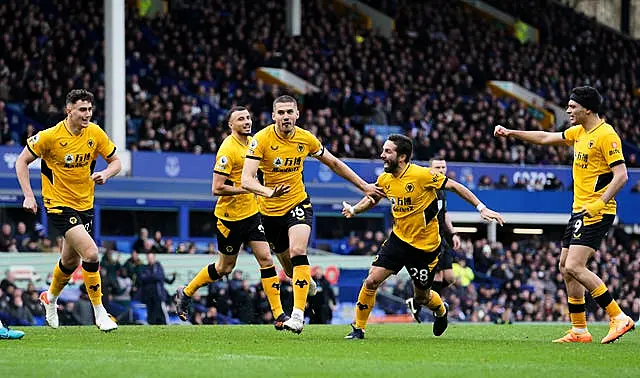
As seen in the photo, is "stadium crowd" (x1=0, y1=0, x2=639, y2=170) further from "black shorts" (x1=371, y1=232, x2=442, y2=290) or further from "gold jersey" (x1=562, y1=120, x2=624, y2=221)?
"gold jersey" (x1=562, y1=120, x2=624, y2=221)

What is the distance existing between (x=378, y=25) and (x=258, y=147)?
3726 centimetres

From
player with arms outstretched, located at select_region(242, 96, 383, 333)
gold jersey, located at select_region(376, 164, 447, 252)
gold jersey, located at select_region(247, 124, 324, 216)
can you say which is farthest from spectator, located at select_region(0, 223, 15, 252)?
gold jersey, located at select_region(376, 164, 447, 252)

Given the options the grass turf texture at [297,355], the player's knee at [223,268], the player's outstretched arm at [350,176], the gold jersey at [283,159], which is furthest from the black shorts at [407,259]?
the player's knee at [223,268]

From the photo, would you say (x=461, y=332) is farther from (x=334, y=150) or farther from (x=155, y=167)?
(x=334, y=150)

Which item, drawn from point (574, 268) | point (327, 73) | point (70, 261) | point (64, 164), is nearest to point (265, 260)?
point (70, 261)

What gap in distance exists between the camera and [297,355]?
37.7ft

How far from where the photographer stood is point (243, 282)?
2708 centimetres

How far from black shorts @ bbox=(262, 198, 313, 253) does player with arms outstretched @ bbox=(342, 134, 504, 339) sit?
26.5 inches

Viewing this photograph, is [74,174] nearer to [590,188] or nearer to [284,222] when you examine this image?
[284,222]

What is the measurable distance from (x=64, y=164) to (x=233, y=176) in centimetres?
197

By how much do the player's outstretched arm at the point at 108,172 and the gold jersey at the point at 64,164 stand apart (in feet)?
0.82

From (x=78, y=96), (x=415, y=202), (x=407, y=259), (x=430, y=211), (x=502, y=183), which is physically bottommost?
(x=502, y=183)

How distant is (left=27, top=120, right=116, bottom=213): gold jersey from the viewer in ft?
47.8

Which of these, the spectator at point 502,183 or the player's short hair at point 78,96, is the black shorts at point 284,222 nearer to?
the player's short hair at point 78,96
